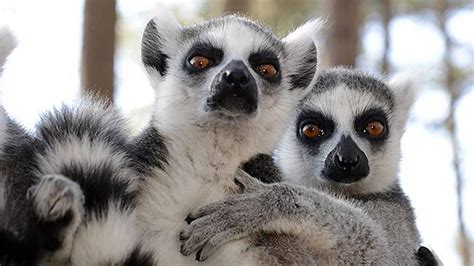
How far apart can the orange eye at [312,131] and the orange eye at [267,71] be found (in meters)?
0.83

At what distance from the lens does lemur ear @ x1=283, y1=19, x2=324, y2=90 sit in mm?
3879

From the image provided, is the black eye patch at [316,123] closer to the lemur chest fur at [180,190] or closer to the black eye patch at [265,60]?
the black eye patch at [265,60]

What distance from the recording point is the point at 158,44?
3.75 metres

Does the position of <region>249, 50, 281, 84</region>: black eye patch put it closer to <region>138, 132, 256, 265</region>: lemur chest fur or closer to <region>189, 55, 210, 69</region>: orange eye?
<region>189, 55, 210, 69</region>: orange eye

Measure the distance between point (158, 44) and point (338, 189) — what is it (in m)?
1.38

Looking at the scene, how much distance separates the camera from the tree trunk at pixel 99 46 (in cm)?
436

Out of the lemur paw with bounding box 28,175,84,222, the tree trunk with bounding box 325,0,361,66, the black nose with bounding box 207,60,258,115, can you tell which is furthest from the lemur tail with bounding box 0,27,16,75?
the tree trunk with bounding box 325,0,361,66

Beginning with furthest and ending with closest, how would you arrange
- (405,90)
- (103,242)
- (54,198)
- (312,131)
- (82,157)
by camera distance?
(405,90), (312,131), (82,157), (103,242), (54,198)

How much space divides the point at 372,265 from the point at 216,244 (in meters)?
0.94

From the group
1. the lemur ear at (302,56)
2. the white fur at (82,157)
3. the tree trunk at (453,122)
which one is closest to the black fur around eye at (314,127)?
the lemur ear at (302,56)

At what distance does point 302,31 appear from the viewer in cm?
414

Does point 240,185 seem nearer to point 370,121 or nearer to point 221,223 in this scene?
point 221,223

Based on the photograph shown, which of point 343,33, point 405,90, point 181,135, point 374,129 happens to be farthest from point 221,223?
point 343,33

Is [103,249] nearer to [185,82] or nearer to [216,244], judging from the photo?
[216,244]
